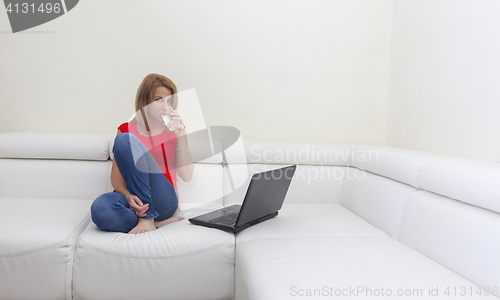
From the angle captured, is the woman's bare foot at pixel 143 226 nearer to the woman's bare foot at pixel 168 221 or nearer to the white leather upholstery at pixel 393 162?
the woman's bare foot at pixel 168 221

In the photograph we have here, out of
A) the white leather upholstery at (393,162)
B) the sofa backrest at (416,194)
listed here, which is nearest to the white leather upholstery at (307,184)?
the sofa backrest at (416,194)

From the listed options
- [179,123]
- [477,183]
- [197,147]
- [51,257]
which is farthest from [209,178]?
[477,183]

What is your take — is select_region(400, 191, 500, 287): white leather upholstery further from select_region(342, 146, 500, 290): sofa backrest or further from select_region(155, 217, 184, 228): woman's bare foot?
select_region(155, 217, 184, 228): woman's bare foot

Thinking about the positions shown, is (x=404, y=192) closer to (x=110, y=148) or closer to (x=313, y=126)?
(x=313, y=126)

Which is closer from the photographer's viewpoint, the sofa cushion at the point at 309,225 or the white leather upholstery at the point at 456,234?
the white leather upholstery at the point at 456,234

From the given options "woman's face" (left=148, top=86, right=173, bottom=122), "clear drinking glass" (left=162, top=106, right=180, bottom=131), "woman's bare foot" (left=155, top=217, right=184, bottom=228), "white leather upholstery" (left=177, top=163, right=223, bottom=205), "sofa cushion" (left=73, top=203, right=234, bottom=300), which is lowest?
"sofa cushion" (left=73, top=203, right=234, bottom=300)

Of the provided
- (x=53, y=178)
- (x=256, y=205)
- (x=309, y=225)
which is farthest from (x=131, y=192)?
(x=309, y=225)

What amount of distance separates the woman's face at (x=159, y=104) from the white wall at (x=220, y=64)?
0.61 m

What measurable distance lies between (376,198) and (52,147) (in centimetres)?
187

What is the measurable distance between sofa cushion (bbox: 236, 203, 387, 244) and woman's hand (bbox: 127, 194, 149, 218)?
452 mm

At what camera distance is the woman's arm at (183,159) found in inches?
71.2

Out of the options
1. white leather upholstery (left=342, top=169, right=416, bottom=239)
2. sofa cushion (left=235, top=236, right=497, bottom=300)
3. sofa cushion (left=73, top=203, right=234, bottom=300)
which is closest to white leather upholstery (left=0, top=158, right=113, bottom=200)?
sofa cushion (left=73, top=203, right=234, bottom=300)

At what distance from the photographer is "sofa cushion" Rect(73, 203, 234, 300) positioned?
4.58 feet

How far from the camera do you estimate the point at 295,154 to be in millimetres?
2135
